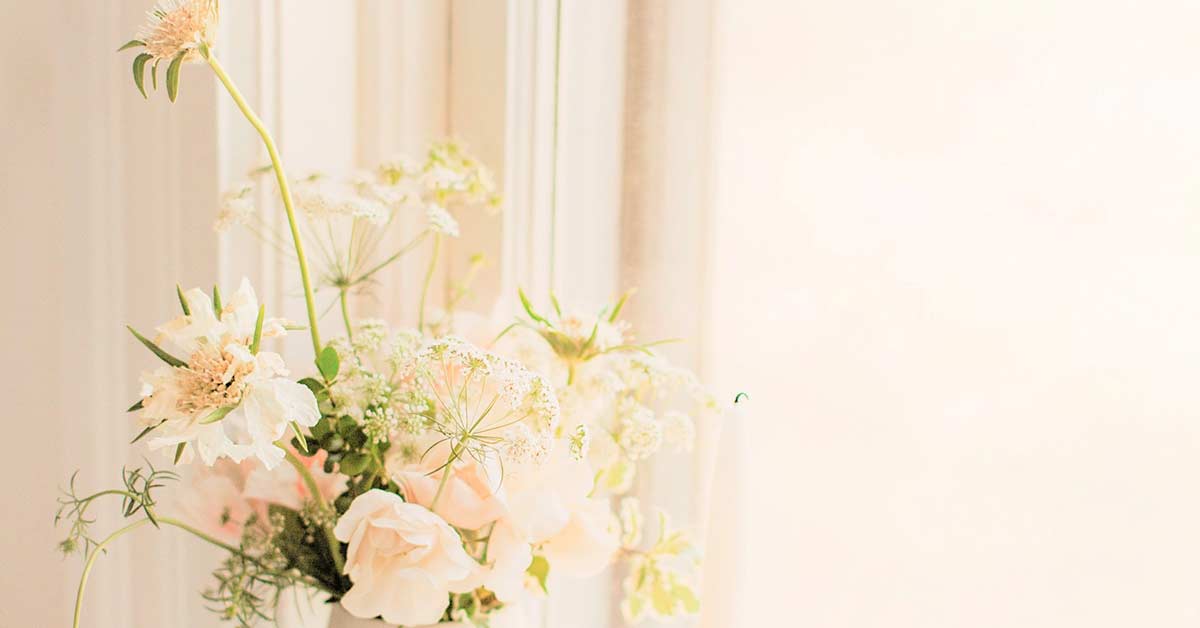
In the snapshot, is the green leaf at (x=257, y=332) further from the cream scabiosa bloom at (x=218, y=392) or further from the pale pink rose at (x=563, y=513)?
the pale pink rose at (x=563, y=513)

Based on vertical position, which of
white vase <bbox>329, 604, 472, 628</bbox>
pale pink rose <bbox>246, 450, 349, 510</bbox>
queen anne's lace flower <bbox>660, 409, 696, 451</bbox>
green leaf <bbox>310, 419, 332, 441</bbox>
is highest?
green leaf <bbox>310, 419, 332, 441</bbox>

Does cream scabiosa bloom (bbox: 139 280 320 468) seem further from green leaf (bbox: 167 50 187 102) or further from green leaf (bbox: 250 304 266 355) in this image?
green leaf (bbox: 167 50 187 102)

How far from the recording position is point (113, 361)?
93 cm

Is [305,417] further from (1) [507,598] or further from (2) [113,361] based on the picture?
(2) [113,361]

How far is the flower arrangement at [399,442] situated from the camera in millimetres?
585

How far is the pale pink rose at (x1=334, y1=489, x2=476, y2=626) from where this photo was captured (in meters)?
0.63

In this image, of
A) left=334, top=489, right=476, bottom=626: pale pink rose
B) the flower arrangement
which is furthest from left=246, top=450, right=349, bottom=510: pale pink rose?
left=334, top=489, right=476, bottom=626: pale pink rose

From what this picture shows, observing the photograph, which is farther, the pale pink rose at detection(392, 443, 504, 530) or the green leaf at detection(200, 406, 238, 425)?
the pale pink rose at detection(392, 443, 504, 530)

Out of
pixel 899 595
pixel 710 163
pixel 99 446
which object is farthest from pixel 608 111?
pixel 99 446

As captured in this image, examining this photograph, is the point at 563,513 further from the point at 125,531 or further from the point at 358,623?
the point at 125,531

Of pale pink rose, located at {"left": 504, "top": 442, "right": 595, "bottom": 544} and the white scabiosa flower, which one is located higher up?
the white scabiosa flower

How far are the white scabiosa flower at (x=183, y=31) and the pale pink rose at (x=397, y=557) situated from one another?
0.31m

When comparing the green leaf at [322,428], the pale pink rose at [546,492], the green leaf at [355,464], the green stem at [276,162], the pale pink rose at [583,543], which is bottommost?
the pale pink rose at [583,543]

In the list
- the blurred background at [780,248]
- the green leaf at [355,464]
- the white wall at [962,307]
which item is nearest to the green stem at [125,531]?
the green leaf at [355,464]
